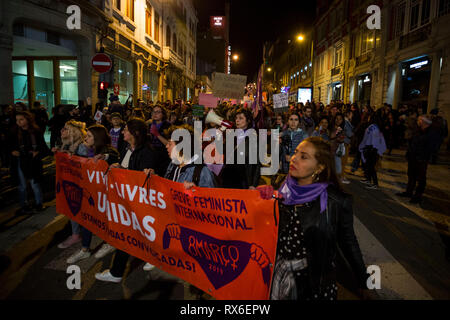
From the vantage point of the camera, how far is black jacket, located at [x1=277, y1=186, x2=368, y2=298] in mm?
2047

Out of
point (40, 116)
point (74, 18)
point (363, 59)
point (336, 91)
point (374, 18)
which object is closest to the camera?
point (40, 116)

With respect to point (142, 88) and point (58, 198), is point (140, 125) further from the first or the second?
point (142, 88)

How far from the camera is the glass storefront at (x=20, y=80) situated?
14477 mm

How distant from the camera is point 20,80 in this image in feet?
48.3

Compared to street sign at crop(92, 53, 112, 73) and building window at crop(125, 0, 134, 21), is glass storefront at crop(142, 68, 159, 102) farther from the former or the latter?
street sign at crop(92, 53, 112, 73)

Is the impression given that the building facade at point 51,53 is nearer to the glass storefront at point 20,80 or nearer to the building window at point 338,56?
the glass storefront at point 20,80

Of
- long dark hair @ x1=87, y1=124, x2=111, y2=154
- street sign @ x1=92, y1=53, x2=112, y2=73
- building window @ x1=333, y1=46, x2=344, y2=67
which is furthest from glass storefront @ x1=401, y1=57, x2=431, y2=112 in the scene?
long dark hair @ x1=87, y1=124, x2=111, y2=154

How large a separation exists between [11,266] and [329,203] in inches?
151

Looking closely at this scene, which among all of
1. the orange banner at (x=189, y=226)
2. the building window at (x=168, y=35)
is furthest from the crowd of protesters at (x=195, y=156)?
the building window at (x=168, y=35)

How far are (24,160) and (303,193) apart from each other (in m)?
5.19

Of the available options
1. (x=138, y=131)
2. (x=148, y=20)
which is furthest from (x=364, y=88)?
(x=138, y=131)

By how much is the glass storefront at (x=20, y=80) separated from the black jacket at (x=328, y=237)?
1664 cm

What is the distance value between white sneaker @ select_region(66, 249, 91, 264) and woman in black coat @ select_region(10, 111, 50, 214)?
223 centimetres

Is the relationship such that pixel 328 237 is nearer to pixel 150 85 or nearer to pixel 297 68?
pixel 150 85
